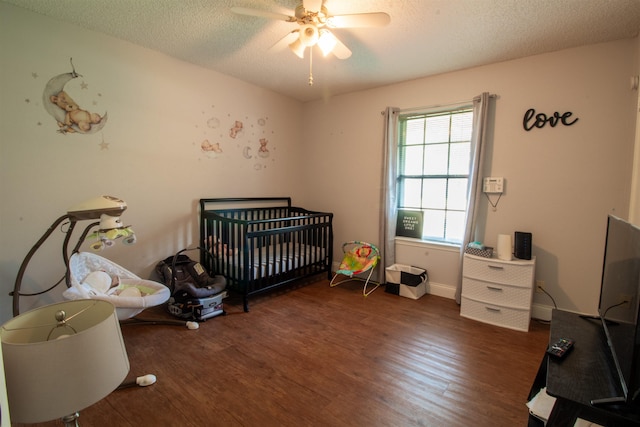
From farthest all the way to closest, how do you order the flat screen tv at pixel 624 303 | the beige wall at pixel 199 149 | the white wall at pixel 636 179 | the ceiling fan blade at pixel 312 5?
the beige wall at pixel 199 149, the white wall at pixel 636 179, the ceiling fan blade at pixel 312 5, the flat screen tv at pixel 624 303

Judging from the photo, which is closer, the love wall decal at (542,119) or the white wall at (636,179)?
the white wall at (636,179)

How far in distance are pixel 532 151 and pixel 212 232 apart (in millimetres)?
3049

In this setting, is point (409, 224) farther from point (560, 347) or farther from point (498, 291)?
point (560, 347)

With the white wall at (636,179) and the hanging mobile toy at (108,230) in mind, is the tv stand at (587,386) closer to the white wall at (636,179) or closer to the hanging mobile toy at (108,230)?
the white wall at (636,179)

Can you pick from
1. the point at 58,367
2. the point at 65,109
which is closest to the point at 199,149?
the point at 65,109

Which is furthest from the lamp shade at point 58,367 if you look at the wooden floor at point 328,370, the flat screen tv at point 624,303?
the flat screen tv at point 624,303

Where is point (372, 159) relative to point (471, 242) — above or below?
above

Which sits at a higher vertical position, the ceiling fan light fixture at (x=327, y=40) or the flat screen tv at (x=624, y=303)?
the ceiling fan light fixture at (x=327, y=40)

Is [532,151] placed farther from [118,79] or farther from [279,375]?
[118,79]

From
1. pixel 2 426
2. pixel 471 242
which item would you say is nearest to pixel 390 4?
pixel 471 242

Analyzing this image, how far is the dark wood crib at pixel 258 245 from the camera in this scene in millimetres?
2701

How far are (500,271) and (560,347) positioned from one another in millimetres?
1395

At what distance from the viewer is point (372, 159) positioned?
346 centimetres

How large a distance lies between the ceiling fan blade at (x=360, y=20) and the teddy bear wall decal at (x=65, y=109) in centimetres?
197
